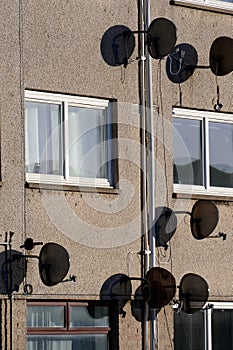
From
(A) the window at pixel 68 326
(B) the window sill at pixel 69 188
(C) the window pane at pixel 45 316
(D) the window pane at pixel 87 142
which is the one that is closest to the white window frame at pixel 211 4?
(D) the window pane at pixel 87 142

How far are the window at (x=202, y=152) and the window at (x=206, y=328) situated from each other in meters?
1.72

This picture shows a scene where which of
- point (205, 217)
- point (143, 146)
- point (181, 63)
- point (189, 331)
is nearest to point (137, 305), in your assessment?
point (189, 331)

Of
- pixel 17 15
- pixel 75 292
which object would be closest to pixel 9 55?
pixel 17 15

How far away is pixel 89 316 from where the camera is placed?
16875 mm

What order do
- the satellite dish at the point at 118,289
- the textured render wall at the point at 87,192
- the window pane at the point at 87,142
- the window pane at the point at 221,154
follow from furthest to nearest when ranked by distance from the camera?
the window pane at the point at 221,154
the window pane at the point at 87,142
the satellite dish at the point at 118,289
the textured render wall at the point at 87,192

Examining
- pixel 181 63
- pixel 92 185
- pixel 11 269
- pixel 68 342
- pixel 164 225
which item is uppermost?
pixel 181 63

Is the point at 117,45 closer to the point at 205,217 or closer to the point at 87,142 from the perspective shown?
the point at 87,142

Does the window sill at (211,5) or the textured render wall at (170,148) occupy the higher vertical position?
the window sill at (211,5)

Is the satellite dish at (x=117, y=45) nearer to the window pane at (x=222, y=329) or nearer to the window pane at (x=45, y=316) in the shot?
the window pane at (x=45, y=316)

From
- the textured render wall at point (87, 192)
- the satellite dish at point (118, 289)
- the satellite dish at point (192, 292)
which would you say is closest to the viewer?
the textured render wall at point (87, 192)

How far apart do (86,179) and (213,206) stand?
1.91 m

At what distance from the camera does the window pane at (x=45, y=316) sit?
1630 cm

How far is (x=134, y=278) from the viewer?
17.0 meters

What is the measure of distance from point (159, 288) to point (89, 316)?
102 cm
